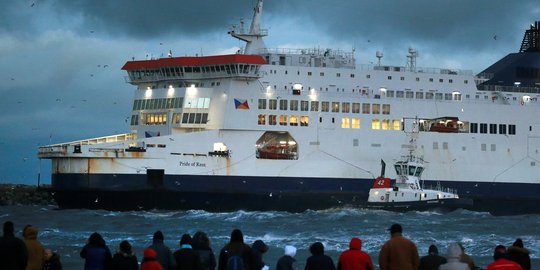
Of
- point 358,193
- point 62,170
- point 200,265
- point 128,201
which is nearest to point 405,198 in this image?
point 358,193

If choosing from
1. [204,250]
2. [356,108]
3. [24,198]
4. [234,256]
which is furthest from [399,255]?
[24,198]

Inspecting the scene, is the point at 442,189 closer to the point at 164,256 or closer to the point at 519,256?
the point at 519,256

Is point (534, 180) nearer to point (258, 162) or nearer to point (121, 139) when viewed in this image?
point (258, 162)

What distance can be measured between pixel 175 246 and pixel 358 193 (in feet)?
51.3

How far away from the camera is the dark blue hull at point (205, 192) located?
42.5 meters


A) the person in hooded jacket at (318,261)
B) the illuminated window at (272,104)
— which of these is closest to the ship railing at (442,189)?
the illuminated window at (272,104)

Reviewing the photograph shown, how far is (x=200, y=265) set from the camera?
1413 cm

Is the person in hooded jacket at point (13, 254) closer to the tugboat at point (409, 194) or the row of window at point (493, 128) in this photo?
the tugboat at point (409, 194)

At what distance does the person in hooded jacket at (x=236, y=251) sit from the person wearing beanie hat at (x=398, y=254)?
178 centimetres

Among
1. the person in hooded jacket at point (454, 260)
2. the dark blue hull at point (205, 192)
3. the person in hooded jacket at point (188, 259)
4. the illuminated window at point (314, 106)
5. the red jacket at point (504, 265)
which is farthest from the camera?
the illuminated window at point (314, 106)

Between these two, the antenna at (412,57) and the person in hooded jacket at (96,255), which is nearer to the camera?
the person in hooded jacket at (96,255)

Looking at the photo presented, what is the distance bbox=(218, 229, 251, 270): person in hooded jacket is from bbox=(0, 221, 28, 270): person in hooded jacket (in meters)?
2.66

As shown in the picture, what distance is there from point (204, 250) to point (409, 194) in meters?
30.8

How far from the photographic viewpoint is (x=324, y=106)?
4578 centimetres
